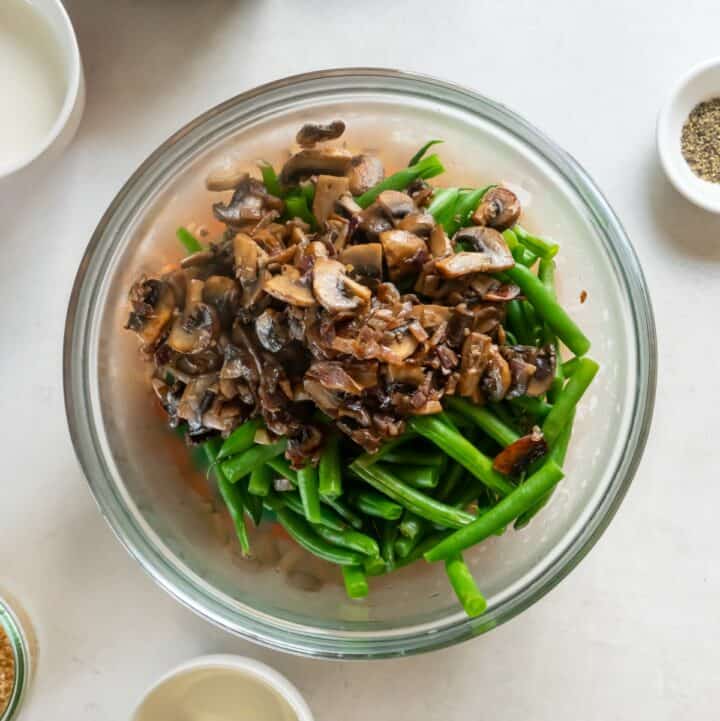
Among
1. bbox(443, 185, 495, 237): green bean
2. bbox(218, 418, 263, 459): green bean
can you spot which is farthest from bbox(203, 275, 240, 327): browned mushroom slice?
bbox(443, 185, 495, 237): green bean

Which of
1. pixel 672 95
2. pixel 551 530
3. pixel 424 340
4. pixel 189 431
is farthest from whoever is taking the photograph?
pixel 672 95

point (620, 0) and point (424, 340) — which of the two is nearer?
point (424, 340)

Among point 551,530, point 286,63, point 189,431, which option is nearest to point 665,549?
point 551,530

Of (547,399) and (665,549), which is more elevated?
(547,399)

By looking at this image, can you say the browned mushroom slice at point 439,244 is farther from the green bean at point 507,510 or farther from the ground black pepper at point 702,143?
the ground black pepper at point 702,143

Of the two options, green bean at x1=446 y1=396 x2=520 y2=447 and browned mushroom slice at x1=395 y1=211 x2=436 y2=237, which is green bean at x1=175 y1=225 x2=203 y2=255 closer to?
browned mushroom slice at x1=395 y1=211 x2=436 y2=237

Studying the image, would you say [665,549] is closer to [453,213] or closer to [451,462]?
[451,462]
